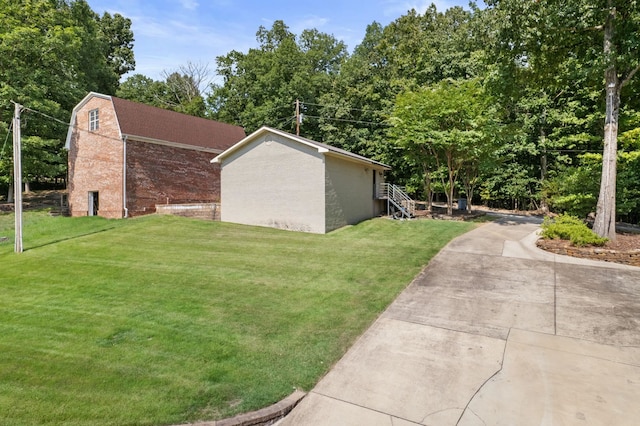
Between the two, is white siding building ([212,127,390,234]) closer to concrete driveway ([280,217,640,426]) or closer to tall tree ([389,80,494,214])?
tall tree ([389,80,494,214])

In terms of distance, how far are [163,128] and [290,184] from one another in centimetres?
971

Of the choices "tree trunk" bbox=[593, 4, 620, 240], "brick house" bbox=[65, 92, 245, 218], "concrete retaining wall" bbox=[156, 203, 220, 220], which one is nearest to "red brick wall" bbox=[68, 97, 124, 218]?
"brick house" bbox=[65, 92, 245, 218]

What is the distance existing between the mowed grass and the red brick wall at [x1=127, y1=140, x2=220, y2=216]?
5.66 m

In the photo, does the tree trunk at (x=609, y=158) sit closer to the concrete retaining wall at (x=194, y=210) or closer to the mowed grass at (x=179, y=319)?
the mowed grass at (x=179, y=319)

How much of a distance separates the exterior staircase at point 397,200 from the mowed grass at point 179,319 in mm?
7070

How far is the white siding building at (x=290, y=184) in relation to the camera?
45.4 feet

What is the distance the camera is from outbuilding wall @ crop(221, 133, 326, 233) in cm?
1388

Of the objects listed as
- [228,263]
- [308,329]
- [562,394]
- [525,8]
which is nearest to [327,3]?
[525,8]

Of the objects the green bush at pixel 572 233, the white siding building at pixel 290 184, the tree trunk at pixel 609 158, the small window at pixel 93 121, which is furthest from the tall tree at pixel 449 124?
the small window at pixel 93 121

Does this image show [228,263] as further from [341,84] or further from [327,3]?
[341,84]

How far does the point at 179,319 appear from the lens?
222 inches

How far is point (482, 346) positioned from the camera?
475cm

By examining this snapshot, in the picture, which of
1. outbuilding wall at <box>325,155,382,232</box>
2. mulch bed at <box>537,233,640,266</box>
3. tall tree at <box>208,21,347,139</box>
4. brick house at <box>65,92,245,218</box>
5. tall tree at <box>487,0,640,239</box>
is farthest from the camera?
tall tree at <box>208,21,347,139</box>

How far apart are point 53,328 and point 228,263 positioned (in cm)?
415
